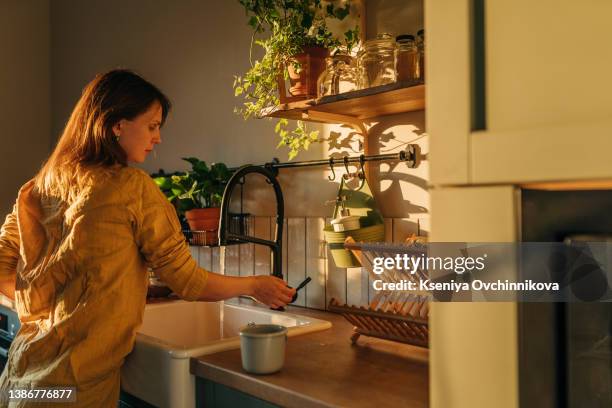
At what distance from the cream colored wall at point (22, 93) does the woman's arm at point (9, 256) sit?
2126 mm

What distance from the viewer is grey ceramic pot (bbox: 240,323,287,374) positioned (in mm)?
1036

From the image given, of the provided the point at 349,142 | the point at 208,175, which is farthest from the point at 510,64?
the point at 208,175

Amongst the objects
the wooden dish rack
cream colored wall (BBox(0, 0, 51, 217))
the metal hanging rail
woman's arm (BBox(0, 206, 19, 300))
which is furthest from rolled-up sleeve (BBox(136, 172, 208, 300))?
cream colored wall (BBox(0, 0, 51, 217))

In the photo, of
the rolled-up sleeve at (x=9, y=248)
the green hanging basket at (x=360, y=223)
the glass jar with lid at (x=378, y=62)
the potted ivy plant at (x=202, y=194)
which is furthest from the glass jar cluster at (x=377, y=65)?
the rolled-up sleeve at (x=9, y=248)

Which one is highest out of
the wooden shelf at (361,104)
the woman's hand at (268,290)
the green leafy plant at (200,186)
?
the wooden shelf at (361,104)

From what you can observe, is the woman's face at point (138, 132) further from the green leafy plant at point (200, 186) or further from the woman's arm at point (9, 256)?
the green leafy plant at point (200, 186)

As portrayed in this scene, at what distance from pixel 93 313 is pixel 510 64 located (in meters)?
0.97

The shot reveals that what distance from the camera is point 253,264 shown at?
201 cm

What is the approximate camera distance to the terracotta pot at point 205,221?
1932mm

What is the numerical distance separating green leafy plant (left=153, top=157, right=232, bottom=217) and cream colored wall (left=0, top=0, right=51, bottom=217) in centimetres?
188

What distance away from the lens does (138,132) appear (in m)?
1.31

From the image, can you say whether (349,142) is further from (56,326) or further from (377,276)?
(56,326)

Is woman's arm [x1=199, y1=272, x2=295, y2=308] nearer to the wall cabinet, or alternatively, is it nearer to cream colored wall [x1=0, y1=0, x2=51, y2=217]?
the wall cabinet

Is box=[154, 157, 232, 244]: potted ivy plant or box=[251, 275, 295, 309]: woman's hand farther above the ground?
box=[154, 157, 232, 244]: potted ivy plant
